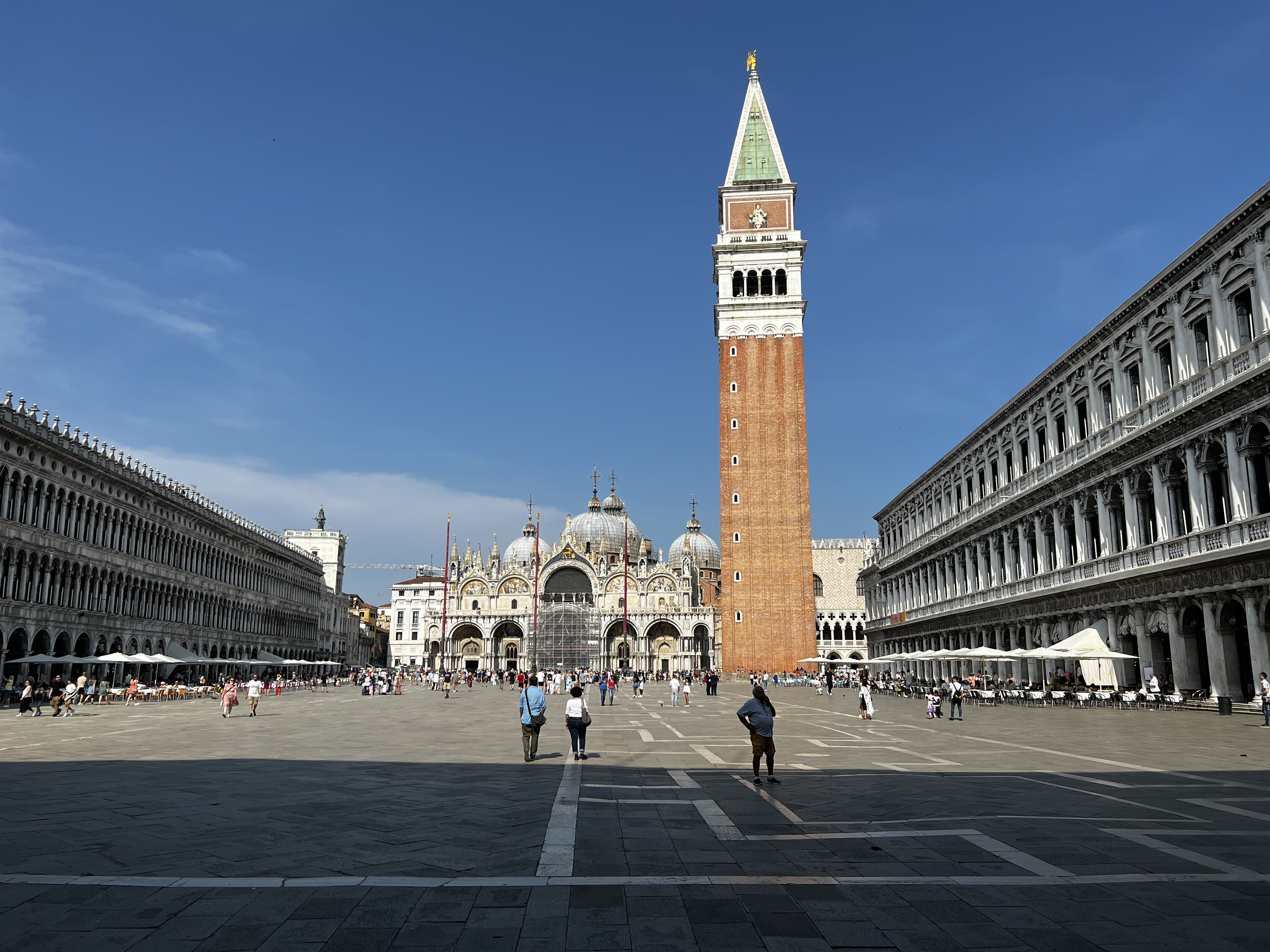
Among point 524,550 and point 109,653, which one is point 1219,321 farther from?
point 524,550

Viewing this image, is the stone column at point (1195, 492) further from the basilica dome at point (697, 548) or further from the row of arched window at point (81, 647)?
the basilica dome at point (697, 548)

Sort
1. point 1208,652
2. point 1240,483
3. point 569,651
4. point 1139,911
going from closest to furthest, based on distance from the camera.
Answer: point 1139,911, point 1240,483, point 1208,652, point 569,651

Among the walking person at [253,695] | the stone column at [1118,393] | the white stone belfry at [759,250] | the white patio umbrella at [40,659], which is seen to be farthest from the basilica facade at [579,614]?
the stone column at [1118,393]

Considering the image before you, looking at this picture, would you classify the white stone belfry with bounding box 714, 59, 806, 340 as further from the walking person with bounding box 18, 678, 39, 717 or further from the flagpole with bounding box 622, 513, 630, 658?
the walking person with bounding box 18, 678, 39, 717

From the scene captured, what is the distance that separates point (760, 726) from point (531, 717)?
4636 millimetres

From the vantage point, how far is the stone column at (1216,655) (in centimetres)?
2580

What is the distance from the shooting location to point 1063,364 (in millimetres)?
35969

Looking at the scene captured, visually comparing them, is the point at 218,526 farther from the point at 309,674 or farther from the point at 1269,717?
the point at 1269,717

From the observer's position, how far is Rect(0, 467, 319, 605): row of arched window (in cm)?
3972

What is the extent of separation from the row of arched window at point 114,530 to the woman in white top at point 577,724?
32257mm

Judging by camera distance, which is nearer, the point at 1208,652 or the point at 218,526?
the point at 1208,652

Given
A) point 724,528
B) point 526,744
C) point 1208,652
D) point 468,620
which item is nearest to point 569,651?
point 468,620

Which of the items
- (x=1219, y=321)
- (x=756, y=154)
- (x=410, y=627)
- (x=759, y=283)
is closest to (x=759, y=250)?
(x=759, y=283)

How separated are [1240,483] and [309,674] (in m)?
75.2
